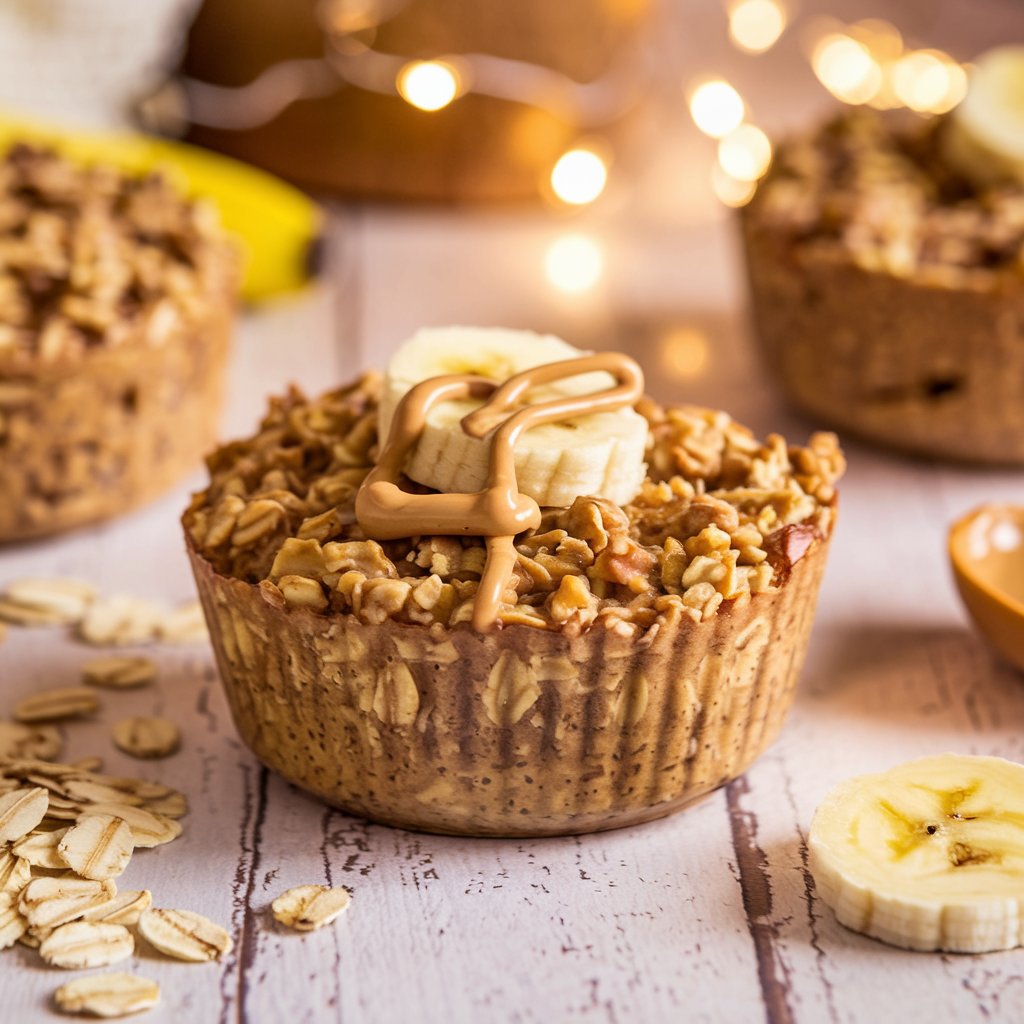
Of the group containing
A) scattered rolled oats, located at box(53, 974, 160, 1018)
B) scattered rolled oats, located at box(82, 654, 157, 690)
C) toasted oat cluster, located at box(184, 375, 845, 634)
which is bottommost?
scattered rolled oats, located at box(53, 974, 160, 1018)

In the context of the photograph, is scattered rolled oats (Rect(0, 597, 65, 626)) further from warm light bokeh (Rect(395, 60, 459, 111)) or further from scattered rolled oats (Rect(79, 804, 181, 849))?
warm light bokeh (Rect(395, 60, 459, 111))

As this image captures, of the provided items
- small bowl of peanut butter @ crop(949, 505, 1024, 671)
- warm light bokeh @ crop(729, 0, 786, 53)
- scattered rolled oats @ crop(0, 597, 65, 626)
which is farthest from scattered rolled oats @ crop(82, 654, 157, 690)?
warm light bokeh @ crop(729, 0, 786, 53)

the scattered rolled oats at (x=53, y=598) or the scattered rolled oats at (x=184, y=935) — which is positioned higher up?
the scattered rolled oats at (x=53, y=598)

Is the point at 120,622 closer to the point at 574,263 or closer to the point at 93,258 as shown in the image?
the point at 93,258

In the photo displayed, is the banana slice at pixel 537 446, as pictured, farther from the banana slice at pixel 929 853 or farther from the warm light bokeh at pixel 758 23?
the warm light bokeh at pixel 758 23

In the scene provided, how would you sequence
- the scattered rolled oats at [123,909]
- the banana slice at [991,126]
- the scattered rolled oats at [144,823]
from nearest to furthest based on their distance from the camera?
the scattered rolled oats at [123,909], the scattered rolled oats at [144,823], the banana slice at [991,126]

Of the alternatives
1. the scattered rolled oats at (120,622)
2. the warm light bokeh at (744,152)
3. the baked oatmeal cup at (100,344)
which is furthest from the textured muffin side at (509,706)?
the warm light bokeh at (744,152)
